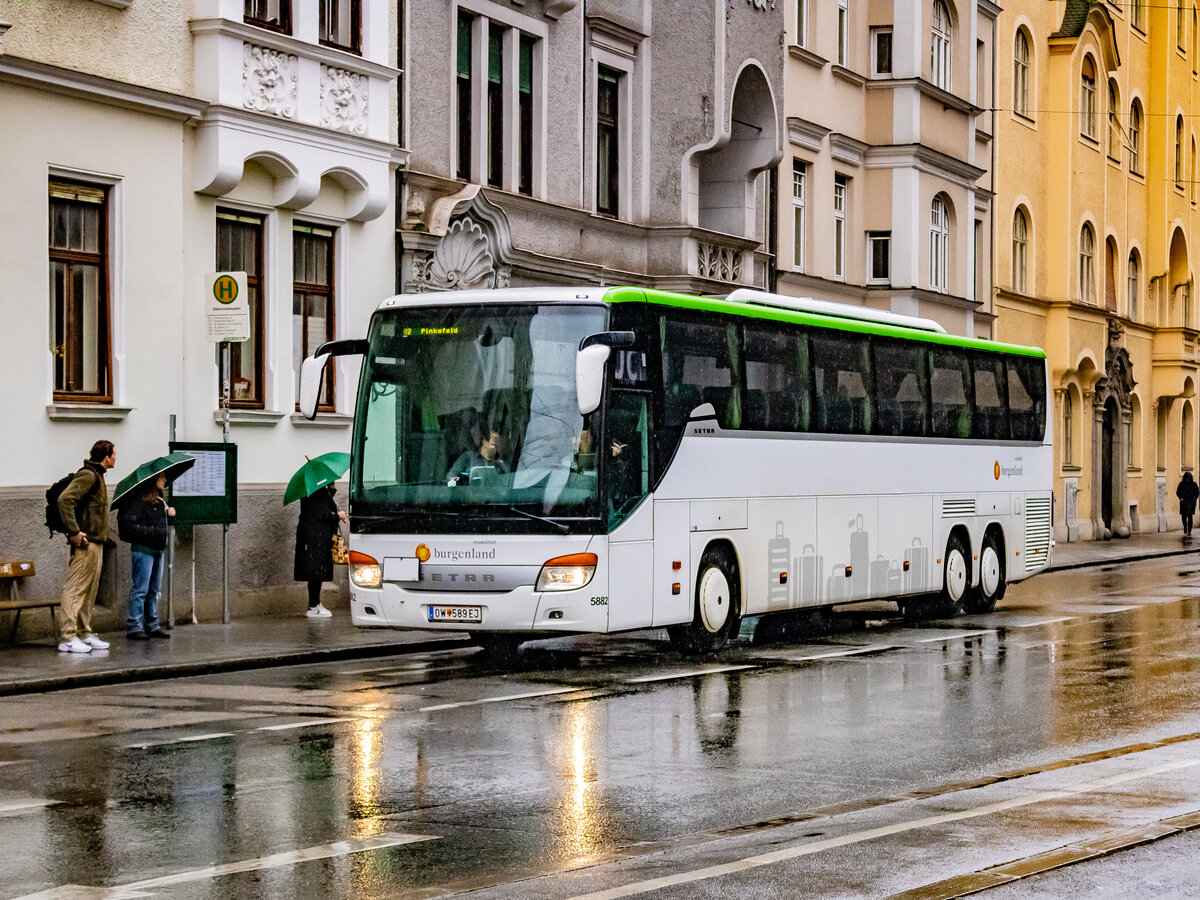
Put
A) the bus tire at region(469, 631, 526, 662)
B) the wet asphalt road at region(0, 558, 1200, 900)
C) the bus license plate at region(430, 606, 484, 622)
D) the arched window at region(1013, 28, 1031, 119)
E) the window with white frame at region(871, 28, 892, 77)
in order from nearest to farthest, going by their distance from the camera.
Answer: the wet asphalt road at region(0, 558, 1200, 900) < the bus license plate at region(430, 606, 484, 622) < the bus tire at region(469, 631, 526, 662) < the window with white frame at region(871, 28, 892, 77) < the arched window at region(1013, 28, 1031, 119)

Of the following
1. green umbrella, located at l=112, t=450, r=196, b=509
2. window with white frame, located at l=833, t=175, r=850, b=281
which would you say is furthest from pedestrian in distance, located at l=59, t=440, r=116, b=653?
window with white frame, located at l=833, t=175, r=850, b=281

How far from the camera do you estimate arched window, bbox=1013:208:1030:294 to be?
46312mm

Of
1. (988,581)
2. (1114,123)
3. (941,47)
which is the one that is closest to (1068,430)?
(1114,123)

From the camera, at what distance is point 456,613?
16.7 metres

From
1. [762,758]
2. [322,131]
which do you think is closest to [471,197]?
[322,131]

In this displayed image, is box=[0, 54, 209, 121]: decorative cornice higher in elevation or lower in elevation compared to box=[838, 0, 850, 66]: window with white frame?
lower

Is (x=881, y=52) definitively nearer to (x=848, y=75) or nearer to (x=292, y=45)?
(x=848, y=75)

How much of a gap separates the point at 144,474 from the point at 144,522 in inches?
18.2

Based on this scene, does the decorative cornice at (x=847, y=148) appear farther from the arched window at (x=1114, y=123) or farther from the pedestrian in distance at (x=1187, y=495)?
the pedestrian in distance at (x=1187, y=495)

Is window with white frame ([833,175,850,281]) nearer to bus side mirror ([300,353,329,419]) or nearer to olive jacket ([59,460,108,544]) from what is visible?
bus side mirror ([300,353,329,419])

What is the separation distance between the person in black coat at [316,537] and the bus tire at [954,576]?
23.6 feet

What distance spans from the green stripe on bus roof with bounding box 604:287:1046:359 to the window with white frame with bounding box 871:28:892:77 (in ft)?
48.4

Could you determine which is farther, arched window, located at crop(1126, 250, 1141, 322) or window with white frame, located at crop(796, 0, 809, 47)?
arched window, located at crop(1126, 250, 1141, 322)

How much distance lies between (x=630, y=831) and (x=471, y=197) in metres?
Answer: 16.8
